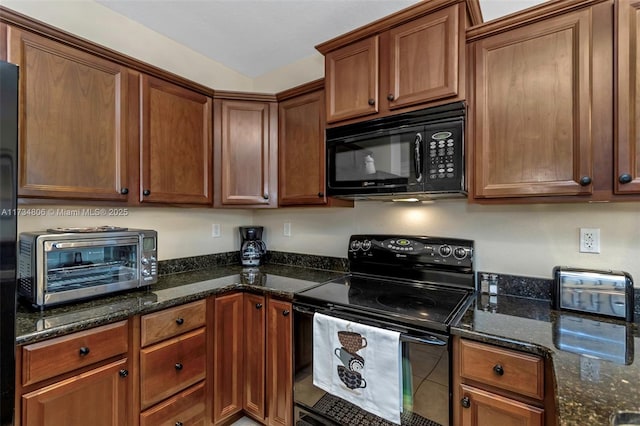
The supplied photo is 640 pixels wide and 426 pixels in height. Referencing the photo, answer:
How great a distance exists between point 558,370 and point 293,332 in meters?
1.16

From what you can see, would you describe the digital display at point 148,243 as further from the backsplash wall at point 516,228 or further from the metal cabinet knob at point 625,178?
the metal cabinet knob at point 625,178

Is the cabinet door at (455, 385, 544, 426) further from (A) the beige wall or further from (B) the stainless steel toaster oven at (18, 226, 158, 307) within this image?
(B) the stainless steel toaster oven at (18, 226, 158, 307)

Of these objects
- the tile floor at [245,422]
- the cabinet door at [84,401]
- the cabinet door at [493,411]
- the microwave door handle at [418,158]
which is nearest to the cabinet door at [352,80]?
the microwave door handle at [418,158]

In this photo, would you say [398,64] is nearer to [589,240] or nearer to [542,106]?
[542,106]

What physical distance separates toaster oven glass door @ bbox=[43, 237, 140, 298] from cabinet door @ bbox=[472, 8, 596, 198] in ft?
6.06

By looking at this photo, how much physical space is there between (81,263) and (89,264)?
0.04 m

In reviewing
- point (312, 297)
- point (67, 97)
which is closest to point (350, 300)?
point (312, 297)

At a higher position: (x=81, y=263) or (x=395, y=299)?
(x=81, y=263)

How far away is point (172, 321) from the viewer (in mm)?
1558

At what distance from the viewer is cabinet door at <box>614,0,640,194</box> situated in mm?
1136

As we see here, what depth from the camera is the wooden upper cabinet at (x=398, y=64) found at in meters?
1.44

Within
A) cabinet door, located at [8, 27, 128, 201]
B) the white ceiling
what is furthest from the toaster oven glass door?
the white ceiling

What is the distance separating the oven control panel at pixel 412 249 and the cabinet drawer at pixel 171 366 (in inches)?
43.1

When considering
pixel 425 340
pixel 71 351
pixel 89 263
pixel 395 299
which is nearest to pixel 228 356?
pixel 71 351
